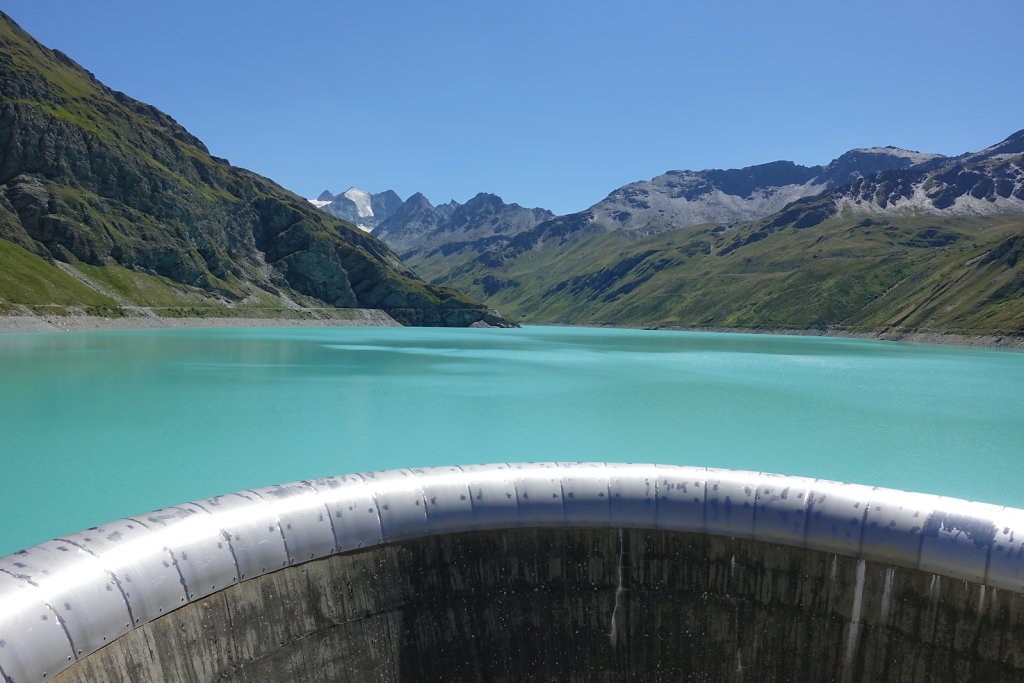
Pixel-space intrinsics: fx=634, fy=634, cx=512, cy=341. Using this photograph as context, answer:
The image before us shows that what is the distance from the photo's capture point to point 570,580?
1088cm

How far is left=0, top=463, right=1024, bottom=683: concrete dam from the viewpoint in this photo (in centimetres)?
834

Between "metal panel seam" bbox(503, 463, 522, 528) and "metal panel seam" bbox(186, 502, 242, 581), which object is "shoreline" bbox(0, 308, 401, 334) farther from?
"metal panel seam" bbox(503, 463, 522, 528)

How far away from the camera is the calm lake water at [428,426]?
23.5m

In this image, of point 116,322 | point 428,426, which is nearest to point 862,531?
point 428,426

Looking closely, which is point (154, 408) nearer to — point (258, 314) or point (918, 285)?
point (258, 314)

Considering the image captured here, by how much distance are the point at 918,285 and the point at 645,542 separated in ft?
708

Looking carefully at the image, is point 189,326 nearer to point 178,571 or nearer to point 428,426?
point 428,426

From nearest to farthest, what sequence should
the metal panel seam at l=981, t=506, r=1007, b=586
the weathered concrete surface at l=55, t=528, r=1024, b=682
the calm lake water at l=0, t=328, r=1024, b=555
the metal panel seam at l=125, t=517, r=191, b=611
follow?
1. the metal panel seam at l=125, t=517, r=191, b=611
2. the metal panel seam at l=981, t=506, r=1007, b=586
3. the weathered concrete surface at l=55, t=528, r=1024, b=682
4. the calm lake water at l=0, t=328, r=1024, b=555

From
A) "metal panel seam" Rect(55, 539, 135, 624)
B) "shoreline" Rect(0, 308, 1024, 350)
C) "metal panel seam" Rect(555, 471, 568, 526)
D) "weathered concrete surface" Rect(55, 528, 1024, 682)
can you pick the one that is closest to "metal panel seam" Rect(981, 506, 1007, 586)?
"weathered concrete surface" Rect(55, 528, 1024, 682)

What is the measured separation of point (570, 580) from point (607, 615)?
0.85 meters

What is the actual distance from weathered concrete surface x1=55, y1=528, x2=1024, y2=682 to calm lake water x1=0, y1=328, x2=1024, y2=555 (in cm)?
1107

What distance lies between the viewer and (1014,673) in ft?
29.0

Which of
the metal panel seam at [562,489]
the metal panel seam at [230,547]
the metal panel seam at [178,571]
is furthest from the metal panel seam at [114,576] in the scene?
the metal panel seam at [562,489]

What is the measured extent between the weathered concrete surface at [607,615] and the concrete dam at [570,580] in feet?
0.10
